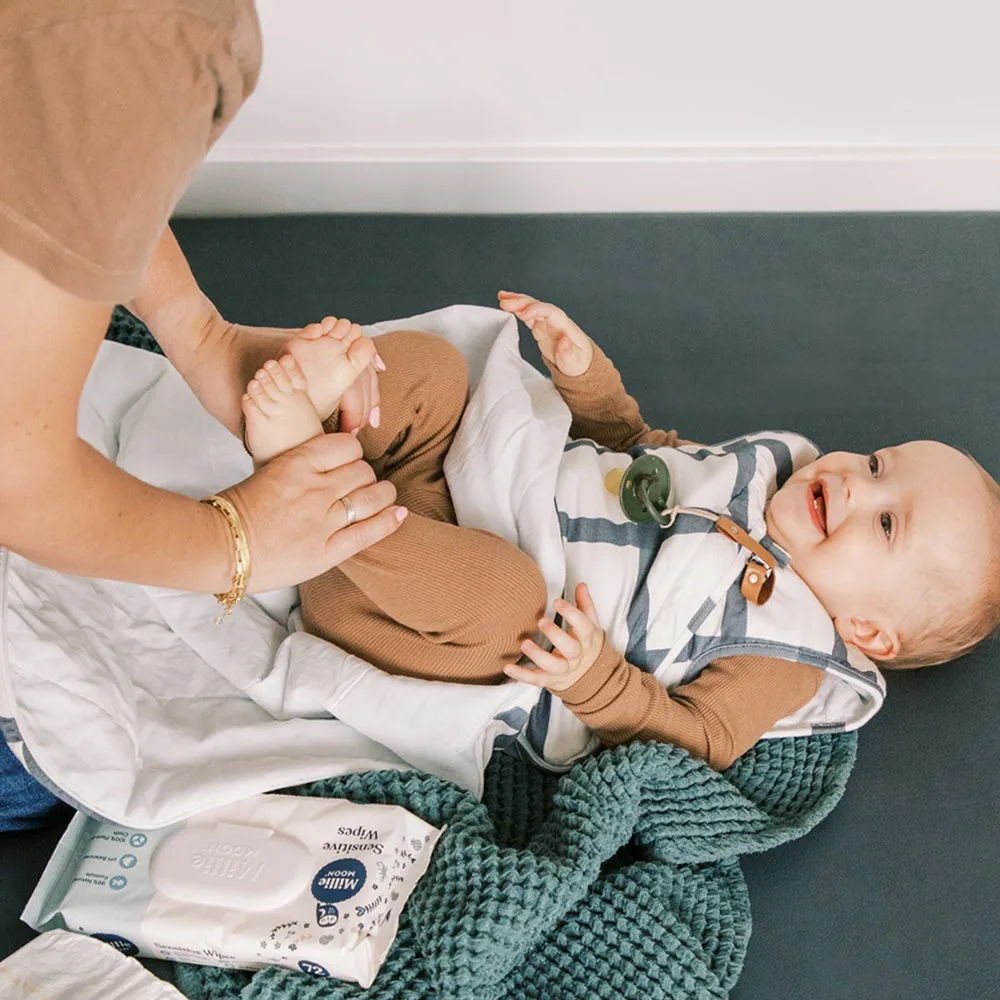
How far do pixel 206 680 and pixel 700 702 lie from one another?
1.67 ft

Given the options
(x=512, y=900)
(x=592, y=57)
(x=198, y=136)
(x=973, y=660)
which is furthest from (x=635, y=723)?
(x=592, y=57)

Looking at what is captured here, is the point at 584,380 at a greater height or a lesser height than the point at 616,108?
lesser

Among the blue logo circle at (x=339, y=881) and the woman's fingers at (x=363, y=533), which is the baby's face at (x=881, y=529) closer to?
the woman's fingers at (x=363, y=533)

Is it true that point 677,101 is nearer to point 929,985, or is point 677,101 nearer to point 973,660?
point 973,660

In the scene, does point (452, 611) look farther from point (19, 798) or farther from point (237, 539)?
point (19, 798)

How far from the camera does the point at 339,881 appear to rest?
0.91 metres

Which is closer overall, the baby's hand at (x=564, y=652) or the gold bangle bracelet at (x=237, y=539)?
the gold bangle bracelet at (x=237, y=539)

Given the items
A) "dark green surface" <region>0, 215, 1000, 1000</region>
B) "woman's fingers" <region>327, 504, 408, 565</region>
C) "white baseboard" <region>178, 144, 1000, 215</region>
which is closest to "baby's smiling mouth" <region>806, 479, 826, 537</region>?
"dark green surface" <region>0, 215, 1000, 1000</region>

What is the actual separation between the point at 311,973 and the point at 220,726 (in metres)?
0.26

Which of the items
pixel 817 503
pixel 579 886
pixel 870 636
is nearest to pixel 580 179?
pixel 817 503

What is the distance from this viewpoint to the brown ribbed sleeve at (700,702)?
→ 3.22ft

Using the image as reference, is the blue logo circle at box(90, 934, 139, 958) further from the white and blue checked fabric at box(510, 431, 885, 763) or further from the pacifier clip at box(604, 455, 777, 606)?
the pacifier clip at box(604, 455, 777, 606)

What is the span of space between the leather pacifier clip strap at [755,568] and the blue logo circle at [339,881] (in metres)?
0.47

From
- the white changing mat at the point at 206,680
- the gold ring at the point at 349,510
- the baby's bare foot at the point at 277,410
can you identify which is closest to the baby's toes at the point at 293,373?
the baby's bare foot at the point at 277,410
